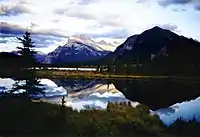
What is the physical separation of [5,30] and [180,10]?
1.46 meters

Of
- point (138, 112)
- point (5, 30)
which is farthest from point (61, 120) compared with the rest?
point (5, 30)

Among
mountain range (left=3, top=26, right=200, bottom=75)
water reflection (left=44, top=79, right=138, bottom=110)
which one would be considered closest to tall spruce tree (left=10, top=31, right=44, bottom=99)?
mountain range (left=3, top=26, right=200, bottom=75)

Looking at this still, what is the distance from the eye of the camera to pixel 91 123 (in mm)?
3922

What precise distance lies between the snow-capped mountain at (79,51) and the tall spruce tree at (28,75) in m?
0.14

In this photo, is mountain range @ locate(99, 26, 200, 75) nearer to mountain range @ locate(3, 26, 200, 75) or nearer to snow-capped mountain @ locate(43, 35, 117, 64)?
mountain range @ locate(3, 26, 200, 75)

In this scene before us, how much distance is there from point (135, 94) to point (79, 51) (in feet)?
1.92

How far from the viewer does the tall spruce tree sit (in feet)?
13.1

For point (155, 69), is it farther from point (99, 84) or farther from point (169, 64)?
point (99, 84)

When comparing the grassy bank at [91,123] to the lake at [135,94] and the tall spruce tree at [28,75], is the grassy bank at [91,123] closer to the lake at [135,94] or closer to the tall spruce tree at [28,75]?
the lake at [135,94]

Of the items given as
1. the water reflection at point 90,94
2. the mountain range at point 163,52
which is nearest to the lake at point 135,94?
the water reflection at point 90,94

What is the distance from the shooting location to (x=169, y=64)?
396 cm

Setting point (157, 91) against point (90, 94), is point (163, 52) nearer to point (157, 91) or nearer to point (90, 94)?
point (157, 91)

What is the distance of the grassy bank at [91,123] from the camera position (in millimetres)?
3924

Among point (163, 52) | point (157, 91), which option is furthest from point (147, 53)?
point (157, 91)
